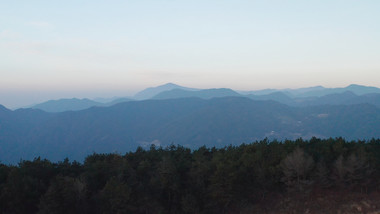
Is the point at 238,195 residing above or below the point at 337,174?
below

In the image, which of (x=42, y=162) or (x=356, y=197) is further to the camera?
(x=42, y=162)

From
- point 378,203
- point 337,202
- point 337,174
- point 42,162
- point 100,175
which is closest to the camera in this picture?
point 378,203

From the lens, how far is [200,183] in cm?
2870

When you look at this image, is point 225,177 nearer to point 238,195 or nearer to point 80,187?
point 238,195

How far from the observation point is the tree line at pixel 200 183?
81.6 ft

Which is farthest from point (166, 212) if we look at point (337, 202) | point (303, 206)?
point (337, 202)

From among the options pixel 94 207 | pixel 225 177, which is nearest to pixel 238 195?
pixel 225 177

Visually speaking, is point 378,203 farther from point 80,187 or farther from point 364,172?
point 80,187

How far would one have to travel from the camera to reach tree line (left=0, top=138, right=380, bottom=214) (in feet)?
81.6

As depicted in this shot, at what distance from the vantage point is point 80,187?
81.7 feet

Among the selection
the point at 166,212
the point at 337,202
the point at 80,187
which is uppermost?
the point at 80,187

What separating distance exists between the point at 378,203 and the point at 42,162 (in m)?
39.0

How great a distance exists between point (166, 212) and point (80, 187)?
923cm

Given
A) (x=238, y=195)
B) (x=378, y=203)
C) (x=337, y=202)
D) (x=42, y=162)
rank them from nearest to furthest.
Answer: (x=378, y=203), (x=337, y=202), (x=238, y=195), (x=42, y=162)
